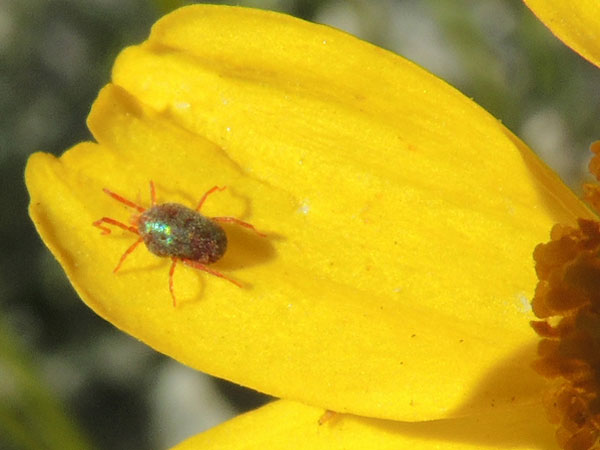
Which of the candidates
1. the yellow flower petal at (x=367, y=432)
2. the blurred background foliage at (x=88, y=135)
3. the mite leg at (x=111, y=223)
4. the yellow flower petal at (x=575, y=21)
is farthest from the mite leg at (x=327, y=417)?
the blurred background foliage at (x=88, y=135)

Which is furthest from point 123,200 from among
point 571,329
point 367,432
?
point 571,329

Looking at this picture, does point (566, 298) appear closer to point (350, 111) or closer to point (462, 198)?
point (462, 198)

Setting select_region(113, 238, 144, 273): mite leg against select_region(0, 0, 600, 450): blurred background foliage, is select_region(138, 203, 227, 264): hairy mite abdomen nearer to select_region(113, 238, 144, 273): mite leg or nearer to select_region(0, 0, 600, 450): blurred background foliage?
select_region(113, 238, 144, 273): mite leg

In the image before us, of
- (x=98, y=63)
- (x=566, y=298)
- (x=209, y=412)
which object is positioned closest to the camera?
(x=566, y=298)

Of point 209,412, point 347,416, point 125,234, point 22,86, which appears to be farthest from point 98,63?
point 347,416

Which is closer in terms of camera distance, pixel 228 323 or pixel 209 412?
pixel 228 323

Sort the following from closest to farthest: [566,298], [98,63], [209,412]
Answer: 1. [566,298]
2. [209,412]
3. [98,63]

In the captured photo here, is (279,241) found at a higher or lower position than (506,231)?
lower
